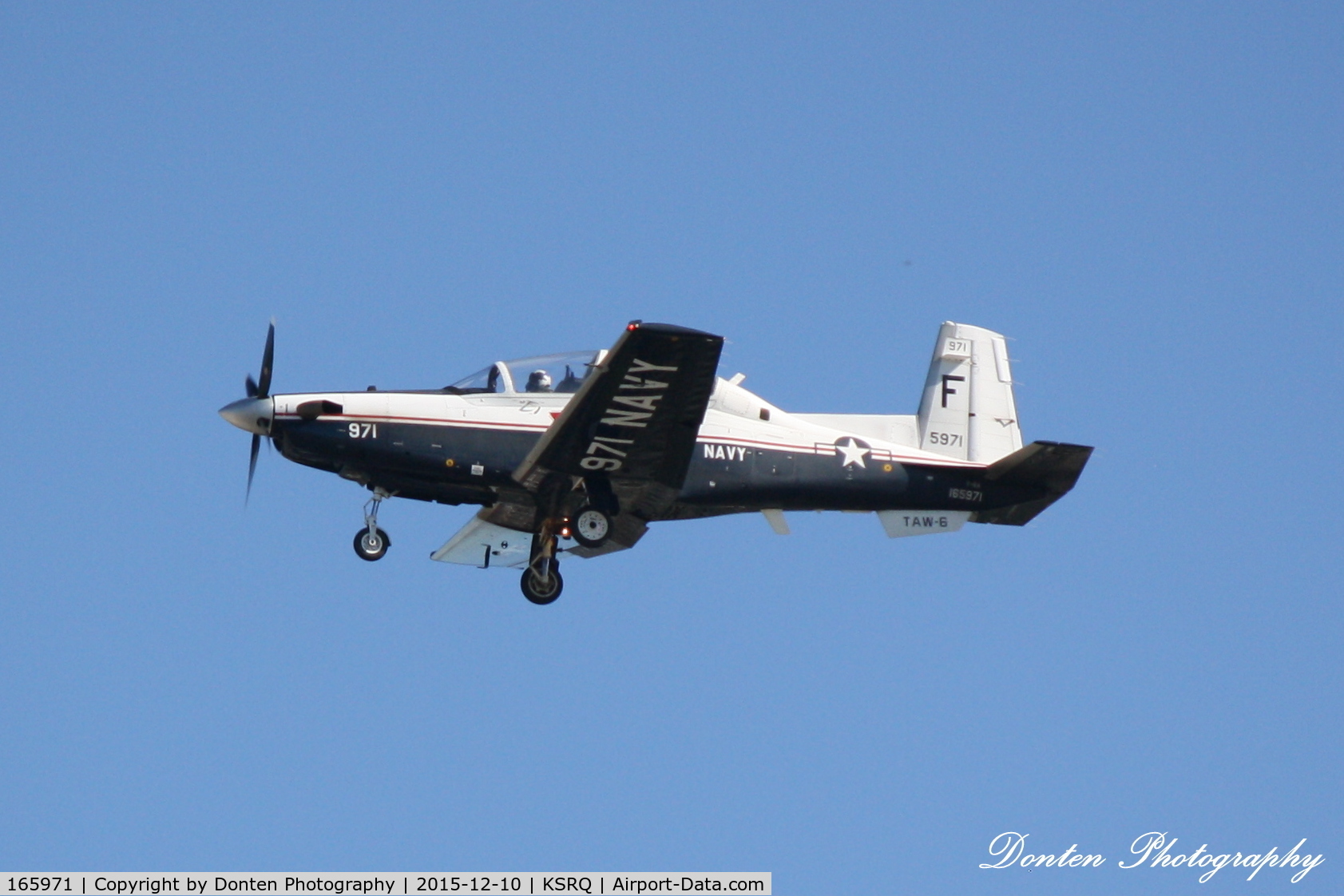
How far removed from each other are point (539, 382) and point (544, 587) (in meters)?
2.89

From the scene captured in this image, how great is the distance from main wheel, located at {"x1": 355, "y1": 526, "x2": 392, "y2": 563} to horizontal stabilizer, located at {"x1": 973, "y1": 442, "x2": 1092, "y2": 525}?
8.20m

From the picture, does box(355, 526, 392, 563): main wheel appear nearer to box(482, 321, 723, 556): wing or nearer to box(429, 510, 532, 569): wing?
box(482, 321, 723, 556): wing

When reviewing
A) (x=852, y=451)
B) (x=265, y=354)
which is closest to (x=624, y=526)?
(x=852, y=451)

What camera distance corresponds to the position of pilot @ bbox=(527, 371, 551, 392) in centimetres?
2403

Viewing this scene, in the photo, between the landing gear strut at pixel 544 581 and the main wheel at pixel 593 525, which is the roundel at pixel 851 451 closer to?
the main wheel at pixel 593 525

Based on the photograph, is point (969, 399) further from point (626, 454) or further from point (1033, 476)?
point (626, 454)

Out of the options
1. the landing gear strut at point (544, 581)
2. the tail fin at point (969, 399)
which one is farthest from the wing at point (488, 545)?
the tail fin at point (969, 399)

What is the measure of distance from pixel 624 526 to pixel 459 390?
3080mm

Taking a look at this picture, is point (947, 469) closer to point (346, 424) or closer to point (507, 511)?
point (507, 511)

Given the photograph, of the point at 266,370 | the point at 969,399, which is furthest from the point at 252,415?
the point at 969,399

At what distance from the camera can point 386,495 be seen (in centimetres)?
2420

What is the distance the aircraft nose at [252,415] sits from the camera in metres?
23.6

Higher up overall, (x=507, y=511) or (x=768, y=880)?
(x=507, y=511)

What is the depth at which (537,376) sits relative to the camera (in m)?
24.1
